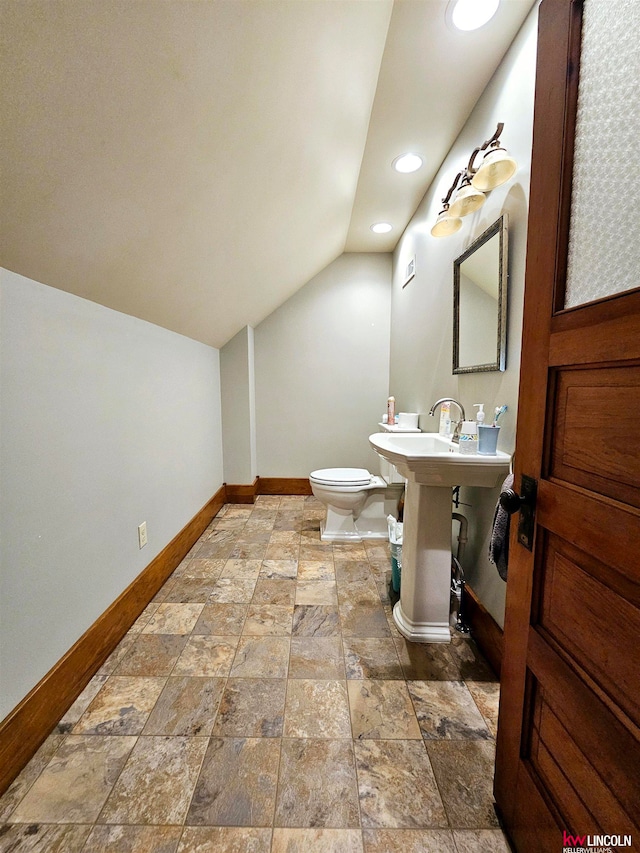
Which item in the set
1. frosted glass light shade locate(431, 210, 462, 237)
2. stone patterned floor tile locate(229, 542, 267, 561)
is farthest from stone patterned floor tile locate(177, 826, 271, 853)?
frosted glass light shade locate(431, 210, 462, 237)

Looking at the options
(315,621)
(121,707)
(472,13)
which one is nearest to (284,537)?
(315,621)

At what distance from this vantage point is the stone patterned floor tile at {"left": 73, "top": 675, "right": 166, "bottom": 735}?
1.08 metres

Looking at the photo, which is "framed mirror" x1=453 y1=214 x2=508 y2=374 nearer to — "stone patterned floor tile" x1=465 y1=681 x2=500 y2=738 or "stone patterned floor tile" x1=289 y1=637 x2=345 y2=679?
"stone patterned floor tile" x1=465 y1=681 x2=500 y2=738

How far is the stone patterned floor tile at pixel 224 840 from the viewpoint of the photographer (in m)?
0.79

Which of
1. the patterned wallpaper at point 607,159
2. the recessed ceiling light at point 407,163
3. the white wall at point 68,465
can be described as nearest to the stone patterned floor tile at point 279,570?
the white wall at point 68,465

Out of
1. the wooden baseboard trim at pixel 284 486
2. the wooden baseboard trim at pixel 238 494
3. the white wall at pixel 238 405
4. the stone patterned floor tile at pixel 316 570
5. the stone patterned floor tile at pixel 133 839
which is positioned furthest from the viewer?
the wooden baseboard trim at pixel 284 486

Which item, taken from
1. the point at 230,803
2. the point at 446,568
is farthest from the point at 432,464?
the point at 230,803

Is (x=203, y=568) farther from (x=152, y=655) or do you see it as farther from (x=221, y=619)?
(x=152, y=655)

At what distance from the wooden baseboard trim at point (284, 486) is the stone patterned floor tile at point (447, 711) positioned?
2.24 meters

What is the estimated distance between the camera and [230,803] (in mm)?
883

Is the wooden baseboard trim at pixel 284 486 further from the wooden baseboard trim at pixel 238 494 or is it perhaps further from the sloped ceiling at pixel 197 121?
the sloped ceiling at pixel 197 121

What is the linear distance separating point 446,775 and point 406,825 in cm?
18

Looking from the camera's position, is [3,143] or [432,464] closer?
[3,143]

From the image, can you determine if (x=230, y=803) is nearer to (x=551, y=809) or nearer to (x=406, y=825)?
(x=406, y=825)
